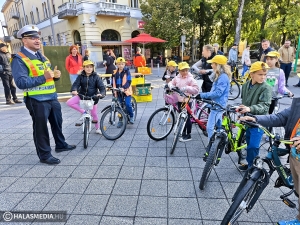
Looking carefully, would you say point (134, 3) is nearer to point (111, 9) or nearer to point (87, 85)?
point (111, 9)

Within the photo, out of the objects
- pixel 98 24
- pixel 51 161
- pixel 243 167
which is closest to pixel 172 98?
pixel 243 167

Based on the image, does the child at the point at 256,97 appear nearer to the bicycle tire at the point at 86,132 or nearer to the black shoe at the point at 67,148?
the bicycle tire at the point at 86,132

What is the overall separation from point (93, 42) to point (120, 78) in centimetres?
1740

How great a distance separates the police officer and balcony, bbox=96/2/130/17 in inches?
743

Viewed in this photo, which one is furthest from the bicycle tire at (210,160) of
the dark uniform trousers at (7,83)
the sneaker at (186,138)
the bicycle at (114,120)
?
the dark uniform trousers at (7,83)

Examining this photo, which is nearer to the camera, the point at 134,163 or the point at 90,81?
the point at 134,163

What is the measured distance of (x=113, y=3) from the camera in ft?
68.4

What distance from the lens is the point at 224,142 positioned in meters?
2.89

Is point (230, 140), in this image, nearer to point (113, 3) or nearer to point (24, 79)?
point (24, 79)

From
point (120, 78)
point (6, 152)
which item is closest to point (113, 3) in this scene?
point (120, 78)

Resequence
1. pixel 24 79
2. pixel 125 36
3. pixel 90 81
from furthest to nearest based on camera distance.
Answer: pixel 125 36
pixel 90 81
pixel 24 79

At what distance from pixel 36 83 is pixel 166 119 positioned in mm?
2451

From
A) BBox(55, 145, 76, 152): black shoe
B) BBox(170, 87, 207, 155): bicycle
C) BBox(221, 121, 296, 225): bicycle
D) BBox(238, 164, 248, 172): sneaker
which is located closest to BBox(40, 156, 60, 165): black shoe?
BBox(55, 145, 76, 152): black shoe

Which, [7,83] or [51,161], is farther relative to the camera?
[7,83]
